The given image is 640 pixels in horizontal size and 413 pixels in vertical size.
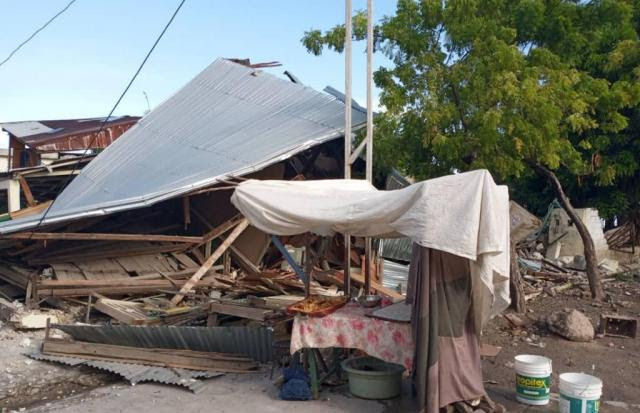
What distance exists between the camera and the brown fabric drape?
568 centimetres

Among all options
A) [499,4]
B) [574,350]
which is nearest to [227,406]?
[574,350]

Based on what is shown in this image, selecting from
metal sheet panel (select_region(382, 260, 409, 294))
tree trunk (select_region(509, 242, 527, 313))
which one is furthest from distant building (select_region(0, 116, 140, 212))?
tree trunk (select_region(509, 242, 527, 313))

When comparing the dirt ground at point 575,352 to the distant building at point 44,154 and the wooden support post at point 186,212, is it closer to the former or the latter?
the wooden support post at point 186,212

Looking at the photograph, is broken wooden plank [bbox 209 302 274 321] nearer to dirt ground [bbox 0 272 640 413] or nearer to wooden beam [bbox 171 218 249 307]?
dirt ground [bbox 0 272 640 413]

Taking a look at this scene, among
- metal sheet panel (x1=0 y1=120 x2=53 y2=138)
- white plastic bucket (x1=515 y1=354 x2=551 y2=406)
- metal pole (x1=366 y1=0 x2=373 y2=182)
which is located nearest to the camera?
white plastic bucket (x1=515 y1=354 x2=551 y2=406)

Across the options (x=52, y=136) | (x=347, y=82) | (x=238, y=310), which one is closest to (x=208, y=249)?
(x=238, y=310)

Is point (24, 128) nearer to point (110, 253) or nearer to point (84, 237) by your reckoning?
point (110, 253)

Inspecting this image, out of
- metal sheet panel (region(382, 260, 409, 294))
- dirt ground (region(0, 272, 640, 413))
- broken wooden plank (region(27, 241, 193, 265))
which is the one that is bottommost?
dirt ground (region(0, 272, 640, 413))

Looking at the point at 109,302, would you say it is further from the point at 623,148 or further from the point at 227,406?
the point at 623,148

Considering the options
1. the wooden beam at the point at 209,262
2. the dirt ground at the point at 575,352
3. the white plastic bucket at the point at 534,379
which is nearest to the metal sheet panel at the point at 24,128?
the wooden beam at the point at 209,262

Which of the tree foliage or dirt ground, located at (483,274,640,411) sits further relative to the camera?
the tree foliage

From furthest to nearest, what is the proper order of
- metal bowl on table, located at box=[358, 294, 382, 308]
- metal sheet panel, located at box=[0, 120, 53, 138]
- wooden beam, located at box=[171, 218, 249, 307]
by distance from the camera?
metal sheet panel, located at box=[0, 120, 53, 138]
wooden beam, located at box=[171, 218, 249, 307]
metal bowl on table, located at box=[358, 294, 382, 308]

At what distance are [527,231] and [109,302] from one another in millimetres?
6850

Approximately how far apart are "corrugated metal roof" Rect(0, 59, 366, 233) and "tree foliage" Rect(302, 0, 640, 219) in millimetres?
1897
